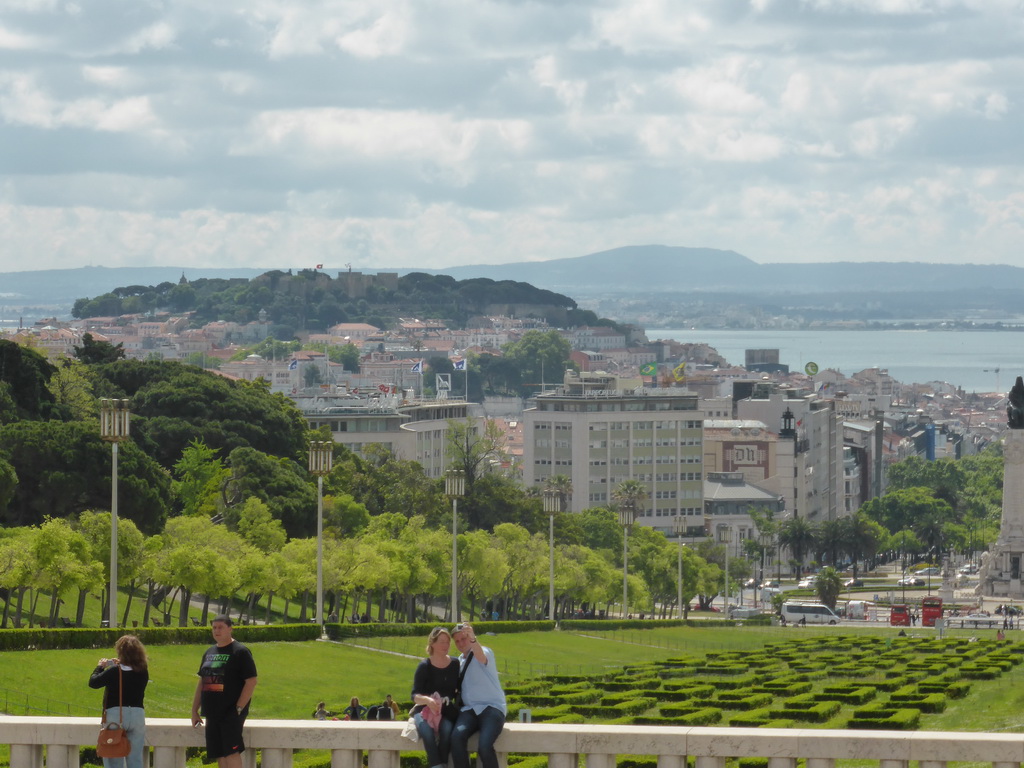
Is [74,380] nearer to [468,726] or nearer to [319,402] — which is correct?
[319,402]

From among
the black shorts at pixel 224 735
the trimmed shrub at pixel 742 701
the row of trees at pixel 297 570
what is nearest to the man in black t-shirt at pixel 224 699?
the black shorts at pixel 224 735

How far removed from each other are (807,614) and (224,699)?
78094 millimetres

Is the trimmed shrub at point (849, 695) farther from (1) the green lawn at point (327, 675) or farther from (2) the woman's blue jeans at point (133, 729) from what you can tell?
(2) the woman's blue jeans at point (133, 729)

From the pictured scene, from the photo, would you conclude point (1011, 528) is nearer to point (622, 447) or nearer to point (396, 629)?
point (622, 447)

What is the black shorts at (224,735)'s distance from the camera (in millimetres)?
15820

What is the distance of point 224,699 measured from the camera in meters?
16.0

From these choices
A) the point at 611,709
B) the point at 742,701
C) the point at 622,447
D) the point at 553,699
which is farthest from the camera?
the point at 622,447

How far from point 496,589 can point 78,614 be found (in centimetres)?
2597

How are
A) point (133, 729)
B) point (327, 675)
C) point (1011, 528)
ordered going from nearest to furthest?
point (133, 729) → point (327, 675) → point (1011, 528)

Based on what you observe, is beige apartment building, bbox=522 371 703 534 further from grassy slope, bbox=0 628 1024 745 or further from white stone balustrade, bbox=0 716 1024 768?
white stone balustrade, bbox=0 716 1024 768

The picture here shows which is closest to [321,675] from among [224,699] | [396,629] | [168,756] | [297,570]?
[396,629]

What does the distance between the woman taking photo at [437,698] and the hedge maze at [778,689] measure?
16640 mm

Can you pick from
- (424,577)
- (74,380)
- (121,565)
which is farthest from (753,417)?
(121,565)

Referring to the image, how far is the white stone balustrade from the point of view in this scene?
15.1 meters
